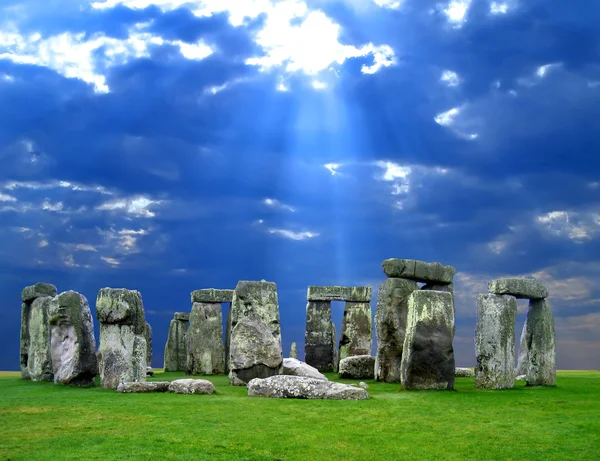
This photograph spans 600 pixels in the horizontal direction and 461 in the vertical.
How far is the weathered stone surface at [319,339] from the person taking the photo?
25.3 metres

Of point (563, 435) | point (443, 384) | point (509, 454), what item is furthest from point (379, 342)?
point (509, 454)

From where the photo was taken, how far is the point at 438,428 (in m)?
9.56

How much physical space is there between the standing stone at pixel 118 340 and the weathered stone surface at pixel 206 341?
750 centimetres

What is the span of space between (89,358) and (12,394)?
2.00m

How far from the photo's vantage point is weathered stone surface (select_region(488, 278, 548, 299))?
1554 centimetres

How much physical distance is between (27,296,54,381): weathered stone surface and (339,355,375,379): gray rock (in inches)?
324

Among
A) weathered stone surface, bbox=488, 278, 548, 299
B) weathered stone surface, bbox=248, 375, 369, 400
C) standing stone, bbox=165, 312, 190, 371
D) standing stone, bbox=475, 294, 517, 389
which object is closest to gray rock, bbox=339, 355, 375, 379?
standing stone, bbox=475, 294, 517, 389

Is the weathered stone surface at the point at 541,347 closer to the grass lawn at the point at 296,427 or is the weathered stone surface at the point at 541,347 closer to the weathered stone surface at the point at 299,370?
the grass lawn at the point at 296,427

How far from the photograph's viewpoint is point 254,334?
16156 millimetres

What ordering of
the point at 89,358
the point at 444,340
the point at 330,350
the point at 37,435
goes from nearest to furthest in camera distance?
the point at 37,435 → the point at 444,340 → the point at 89,358 → the point at 330,350

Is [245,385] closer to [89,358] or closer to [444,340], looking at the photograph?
[89,358]

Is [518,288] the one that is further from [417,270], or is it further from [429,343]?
[417,270]

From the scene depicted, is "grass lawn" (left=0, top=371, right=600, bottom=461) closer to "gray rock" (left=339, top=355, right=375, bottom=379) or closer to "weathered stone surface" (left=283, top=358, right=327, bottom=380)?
"weathered stone surface" (left=283, top=358, right=327, bottom=380)

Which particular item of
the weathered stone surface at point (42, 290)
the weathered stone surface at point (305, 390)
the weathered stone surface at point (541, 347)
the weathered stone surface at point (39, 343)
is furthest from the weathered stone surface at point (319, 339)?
the weathered stone surface at point (305, 390)
